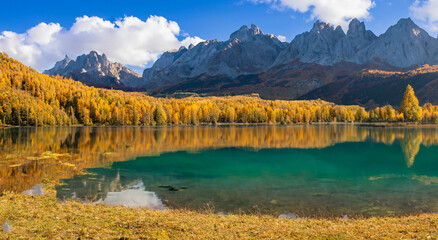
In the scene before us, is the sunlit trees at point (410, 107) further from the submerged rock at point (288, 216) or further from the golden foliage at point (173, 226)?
the submerged rock at point (288, 216)

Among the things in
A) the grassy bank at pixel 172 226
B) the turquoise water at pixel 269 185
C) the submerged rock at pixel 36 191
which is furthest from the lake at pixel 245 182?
the grassy bank at pixel 172 226

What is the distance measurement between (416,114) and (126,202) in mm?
174672

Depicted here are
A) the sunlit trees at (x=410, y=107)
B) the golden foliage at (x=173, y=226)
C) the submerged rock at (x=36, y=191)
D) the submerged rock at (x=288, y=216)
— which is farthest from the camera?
the sunlit trees at (x=410, y=107)

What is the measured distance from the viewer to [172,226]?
1500 cm

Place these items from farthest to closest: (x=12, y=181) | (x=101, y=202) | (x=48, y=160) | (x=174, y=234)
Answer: (x=48, y=160)
(x=12, y=181)
(x=101, y=202)
(x=174, y=234)

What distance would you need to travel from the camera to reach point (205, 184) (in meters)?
31.6

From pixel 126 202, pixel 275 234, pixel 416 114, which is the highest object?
pixel 416 114

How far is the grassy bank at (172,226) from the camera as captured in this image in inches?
545

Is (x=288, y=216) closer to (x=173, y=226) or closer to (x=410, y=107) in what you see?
(x=173, y=226)

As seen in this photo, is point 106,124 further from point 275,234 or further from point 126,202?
point 275,234

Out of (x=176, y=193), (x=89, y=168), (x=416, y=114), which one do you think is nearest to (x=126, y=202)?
(x=176, y=193)

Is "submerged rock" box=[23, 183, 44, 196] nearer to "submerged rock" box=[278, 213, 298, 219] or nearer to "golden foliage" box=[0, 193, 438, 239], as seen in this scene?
"golden foliage" box=[0, 193, 438, 239]

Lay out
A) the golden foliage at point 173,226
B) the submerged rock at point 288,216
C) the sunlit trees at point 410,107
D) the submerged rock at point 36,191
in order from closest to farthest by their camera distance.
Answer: the golden foliage at point 173,226 < the submerged rock at point 288,216 < the submerged rock at point 36,191 < the sunlit trees at point 410,107

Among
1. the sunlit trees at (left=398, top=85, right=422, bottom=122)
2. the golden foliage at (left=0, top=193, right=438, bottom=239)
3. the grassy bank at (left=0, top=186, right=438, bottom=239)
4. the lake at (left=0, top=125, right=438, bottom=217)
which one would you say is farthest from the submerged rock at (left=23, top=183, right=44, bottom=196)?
the sunlit trees at (left=398, top=85, right=422, bottom=122)
